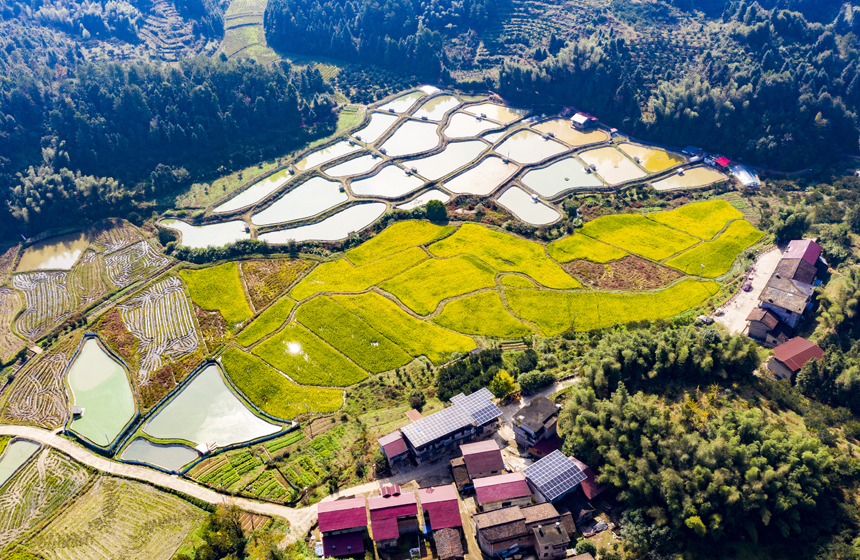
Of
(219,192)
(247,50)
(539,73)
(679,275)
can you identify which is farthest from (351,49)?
(679,275)

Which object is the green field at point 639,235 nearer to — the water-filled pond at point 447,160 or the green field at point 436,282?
the green field at point 436,282

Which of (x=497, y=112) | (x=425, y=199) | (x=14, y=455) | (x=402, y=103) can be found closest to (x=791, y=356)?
(x=425, y=199)

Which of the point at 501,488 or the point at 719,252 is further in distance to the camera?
the point at 719,252

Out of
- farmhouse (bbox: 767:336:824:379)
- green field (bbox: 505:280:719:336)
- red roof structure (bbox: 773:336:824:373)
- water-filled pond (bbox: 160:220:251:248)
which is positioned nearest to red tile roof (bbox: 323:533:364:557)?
green field (bbox: 505:280:719:336)

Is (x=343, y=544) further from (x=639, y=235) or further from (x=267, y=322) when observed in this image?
(x=639, y=235)

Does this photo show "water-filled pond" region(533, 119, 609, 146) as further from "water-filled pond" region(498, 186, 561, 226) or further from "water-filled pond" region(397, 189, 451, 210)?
"water-filled pond" region(397, 189, 451, 210)

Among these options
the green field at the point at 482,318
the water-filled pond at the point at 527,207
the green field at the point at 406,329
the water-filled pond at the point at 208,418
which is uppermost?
the water-filled pond at the point at 527,207

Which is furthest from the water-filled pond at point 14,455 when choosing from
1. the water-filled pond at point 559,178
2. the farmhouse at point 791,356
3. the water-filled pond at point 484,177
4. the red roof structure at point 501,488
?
the farmhouse at point 791,356
